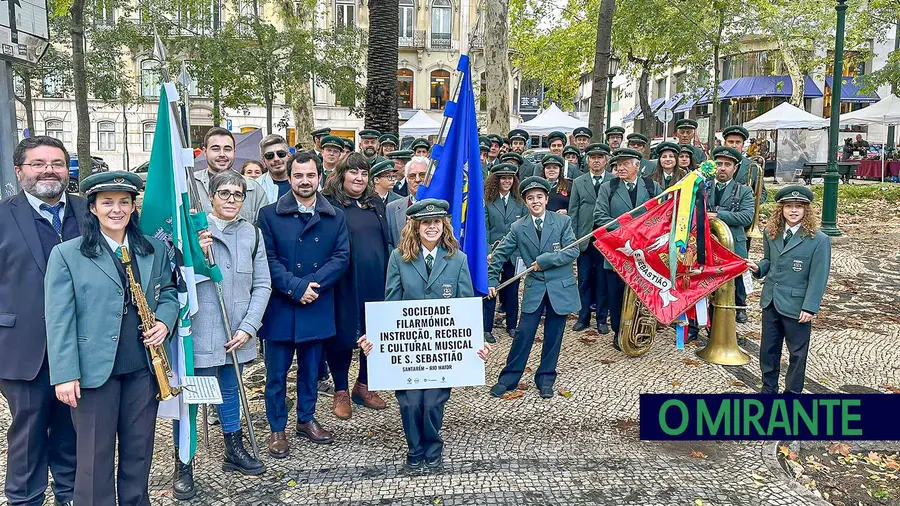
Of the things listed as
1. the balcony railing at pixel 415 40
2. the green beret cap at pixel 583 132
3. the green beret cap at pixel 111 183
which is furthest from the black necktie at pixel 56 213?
the balcony railing at pixel 415 40

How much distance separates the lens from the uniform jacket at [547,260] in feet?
20.3

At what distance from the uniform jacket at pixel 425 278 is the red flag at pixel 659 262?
7.34 feet

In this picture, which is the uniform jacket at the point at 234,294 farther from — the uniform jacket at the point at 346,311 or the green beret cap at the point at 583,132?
the green beret cap at the point at 583,132

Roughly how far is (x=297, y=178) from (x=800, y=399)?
3894 mm

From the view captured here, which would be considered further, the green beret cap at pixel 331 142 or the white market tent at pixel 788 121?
the white market tent at pixel 788 121

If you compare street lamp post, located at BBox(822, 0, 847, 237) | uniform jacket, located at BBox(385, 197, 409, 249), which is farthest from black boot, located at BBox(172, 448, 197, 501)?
street lamp post, located at BBox(822, 0, 847, 237)

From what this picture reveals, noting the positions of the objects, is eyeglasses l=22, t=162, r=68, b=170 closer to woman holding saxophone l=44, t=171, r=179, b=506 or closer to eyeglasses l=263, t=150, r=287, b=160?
woman holding saxophone l=44, t=171, r=179, b=506

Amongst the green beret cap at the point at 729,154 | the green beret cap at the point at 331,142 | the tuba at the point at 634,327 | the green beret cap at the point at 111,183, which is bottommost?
the tuba at the point at 634,327

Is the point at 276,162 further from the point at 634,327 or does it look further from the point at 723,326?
the point at 723,326

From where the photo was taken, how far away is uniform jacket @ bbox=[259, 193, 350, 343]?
502 centimetres

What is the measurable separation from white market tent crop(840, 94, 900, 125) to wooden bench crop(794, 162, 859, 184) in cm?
181

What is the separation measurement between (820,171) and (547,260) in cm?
2425

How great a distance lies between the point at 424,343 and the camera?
486 centimetres

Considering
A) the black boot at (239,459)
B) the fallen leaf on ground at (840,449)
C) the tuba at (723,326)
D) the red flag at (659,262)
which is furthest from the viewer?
the tuba at (723,326)
